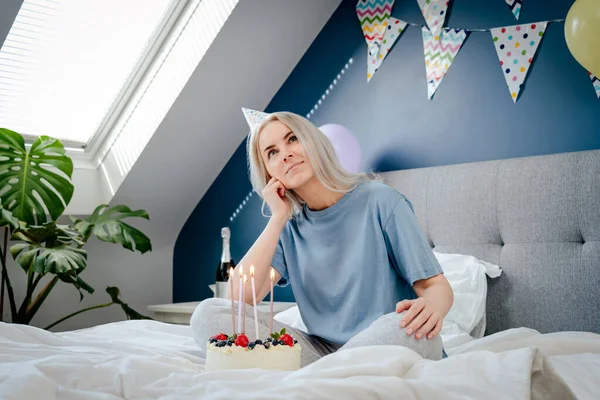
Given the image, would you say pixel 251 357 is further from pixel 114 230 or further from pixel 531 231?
pixel 114 230

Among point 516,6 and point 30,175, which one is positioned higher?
point 516,6

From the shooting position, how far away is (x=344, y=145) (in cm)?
292

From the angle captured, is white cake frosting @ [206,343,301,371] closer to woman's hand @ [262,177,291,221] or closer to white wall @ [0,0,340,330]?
woman's hand @ [262,177,291,221]

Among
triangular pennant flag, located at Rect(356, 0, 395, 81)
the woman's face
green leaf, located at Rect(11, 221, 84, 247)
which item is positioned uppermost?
triangular pennant flag, located at Rect(356, 0, 395, 81)

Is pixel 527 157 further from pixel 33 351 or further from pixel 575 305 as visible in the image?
pixel 33 351

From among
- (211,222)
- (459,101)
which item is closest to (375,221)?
(459,101)

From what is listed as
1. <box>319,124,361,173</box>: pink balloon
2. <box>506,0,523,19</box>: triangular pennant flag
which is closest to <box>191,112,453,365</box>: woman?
<box>319,124,361,173</box>: pink balloon

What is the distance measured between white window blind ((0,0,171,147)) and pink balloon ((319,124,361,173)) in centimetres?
103

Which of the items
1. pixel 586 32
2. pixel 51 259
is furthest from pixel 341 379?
pixel 51 259

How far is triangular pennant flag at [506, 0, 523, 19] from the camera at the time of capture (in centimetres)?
255

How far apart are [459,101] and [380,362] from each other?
1852 millimetres

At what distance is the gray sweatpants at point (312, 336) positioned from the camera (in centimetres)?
141

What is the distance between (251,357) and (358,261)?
532 mm

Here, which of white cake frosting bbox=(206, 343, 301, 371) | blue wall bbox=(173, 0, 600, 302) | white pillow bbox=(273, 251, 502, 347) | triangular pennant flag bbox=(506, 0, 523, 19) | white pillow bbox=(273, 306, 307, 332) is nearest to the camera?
white cake frosting bbox=(206, 343, 301, 371)
